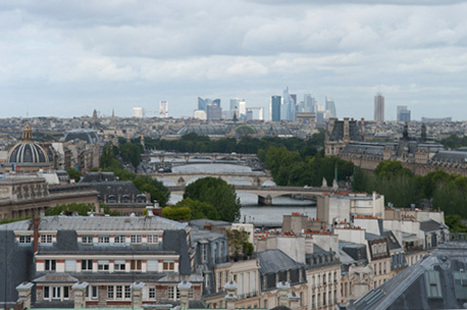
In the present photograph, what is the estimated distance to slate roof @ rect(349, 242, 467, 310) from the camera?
68.0 feet

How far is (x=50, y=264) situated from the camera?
29.5 m

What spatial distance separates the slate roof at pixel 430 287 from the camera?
2073 centimetres

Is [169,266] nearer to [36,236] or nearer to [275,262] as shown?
[36,236]

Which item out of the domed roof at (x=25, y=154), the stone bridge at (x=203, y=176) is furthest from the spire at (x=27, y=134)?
the stone bridge at (x=203, y=176)

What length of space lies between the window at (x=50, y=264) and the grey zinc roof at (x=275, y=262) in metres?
7.08

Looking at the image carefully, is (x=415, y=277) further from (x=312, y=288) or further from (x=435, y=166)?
(x=435, y=166)

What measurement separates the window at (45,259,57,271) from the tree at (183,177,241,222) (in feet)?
147

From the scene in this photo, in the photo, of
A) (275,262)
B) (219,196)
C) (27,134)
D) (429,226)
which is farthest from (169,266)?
(27,134)

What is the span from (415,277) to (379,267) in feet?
69.6

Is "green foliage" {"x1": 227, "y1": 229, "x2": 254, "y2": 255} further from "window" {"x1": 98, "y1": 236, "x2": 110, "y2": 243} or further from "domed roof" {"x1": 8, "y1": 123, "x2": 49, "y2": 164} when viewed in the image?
"domed roof" {"x1": 8, "y1": 123, "x2": 49, "y2": 164}

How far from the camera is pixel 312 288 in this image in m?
37.4

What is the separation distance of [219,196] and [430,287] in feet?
199

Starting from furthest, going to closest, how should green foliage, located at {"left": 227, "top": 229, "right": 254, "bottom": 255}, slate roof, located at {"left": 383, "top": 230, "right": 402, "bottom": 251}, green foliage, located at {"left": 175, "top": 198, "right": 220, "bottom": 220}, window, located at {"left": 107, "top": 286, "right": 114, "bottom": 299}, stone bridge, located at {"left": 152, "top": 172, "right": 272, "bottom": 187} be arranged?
stone bridge, located at {"left": 152, "top": 172, "right": 272, "bottom": 187}
green foliage, located at {"left": 175, "top": 198, "right": 220, "bottom": 220}
slate roof, located at {"left": 383, "top": 230, "right": 402, "bottom": 251}
green foliage, located at {"left": 227, "top": 229, "right": 254, "bottom": 255}
window, located at {"left": 107, "top": 286, "right": 114, "bottom": 299}

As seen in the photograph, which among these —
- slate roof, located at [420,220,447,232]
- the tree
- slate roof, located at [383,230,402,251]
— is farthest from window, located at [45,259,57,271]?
the tree
